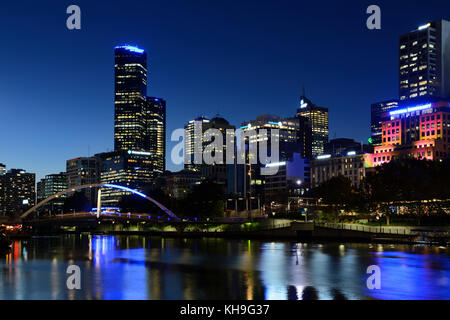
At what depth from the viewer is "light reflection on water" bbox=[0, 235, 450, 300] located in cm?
3894

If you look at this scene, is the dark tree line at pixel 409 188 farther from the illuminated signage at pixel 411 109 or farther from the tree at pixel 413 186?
the illuminated signage at pixel 411 109

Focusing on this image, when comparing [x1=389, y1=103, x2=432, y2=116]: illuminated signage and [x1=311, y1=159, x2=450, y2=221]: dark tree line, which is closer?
[x1=311, y1=159, x2=450, y2=221]: dark tree line

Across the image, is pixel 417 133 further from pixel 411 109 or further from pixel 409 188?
pixel 409 188

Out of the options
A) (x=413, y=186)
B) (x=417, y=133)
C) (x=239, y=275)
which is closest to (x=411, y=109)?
(x=417, y=133)

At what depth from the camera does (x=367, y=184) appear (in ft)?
374

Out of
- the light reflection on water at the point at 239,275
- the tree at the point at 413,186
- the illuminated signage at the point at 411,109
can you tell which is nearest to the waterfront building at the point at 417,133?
the illuminated signage at the point at 411,109

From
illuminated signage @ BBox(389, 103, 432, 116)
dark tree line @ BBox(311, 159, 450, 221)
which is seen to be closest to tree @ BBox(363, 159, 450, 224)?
dark tree line @ BBox(311, 159, 450, 221)

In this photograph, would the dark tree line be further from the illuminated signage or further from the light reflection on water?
the illuminated signage

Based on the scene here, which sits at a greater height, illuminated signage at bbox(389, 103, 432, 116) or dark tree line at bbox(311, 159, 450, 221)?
illuminated signage at bbox(389, 103, 432, 116)

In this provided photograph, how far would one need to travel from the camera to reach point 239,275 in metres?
50.2

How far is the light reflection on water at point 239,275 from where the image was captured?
128ft
